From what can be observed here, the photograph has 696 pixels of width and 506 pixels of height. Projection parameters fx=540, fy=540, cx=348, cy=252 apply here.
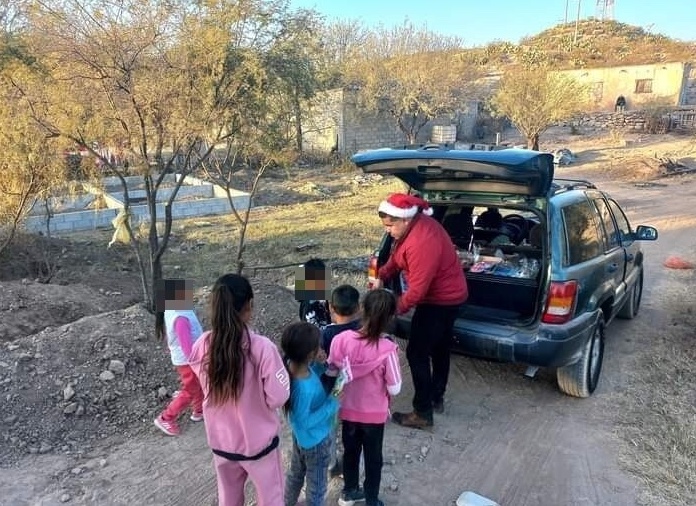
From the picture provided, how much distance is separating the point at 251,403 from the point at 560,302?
2475 mm

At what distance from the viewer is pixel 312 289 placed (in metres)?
3.48

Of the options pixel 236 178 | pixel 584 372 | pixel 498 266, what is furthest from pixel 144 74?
pixel 236 178

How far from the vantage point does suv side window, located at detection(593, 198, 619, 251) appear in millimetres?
4906

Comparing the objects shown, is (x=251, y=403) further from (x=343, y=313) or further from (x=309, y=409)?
(x=343, y=313)

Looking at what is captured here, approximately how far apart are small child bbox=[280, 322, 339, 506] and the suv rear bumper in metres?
1.70

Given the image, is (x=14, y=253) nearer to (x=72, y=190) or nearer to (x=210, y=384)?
(x=72, y=190)

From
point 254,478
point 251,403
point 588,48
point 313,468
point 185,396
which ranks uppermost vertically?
point 588,48

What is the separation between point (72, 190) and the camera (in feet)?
31.7

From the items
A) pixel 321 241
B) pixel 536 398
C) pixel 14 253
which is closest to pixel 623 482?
pixel 536 398

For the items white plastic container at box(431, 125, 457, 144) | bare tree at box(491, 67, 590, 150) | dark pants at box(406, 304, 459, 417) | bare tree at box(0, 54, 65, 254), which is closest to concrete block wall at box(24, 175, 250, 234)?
bare tree at box(0, 54, 65, 254)

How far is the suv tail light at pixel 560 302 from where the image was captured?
386cm

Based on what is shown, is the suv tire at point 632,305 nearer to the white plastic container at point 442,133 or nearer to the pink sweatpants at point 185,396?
the pink sweatpants at point 185,396

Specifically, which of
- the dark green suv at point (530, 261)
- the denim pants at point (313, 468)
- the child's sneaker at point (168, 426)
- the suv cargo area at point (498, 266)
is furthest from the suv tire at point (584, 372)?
the child's sneaker at point (168, 426)

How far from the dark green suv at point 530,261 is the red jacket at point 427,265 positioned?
1.86 feet
